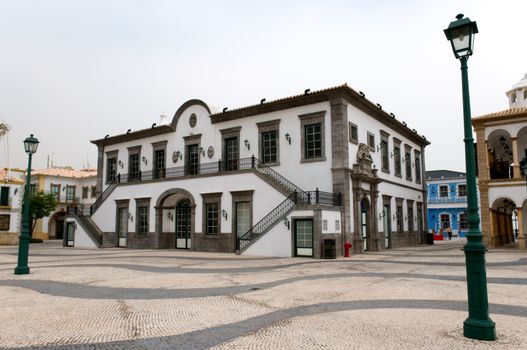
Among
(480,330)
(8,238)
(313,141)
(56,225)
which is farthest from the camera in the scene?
(56,225)

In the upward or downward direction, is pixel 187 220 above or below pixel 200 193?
below

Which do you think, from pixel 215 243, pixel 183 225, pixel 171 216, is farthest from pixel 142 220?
pixel 215 243

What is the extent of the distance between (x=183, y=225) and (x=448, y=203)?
1560 inches

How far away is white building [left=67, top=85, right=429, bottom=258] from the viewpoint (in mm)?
20516

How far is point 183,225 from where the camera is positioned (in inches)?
1045

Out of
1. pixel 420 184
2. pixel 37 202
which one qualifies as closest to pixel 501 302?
pixel 420 184

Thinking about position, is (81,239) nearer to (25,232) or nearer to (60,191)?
(25,232)

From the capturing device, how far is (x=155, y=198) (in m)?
27.1

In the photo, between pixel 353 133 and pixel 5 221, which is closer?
pixel 353 133

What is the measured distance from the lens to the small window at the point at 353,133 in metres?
21.9

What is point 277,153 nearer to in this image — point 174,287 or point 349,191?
point 349,191

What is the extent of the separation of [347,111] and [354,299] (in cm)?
1441

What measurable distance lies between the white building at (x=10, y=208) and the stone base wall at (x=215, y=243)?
859 inches

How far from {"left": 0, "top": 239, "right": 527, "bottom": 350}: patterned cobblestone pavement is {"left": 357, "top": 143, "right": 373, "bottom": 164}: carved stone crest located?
983 centimetres
